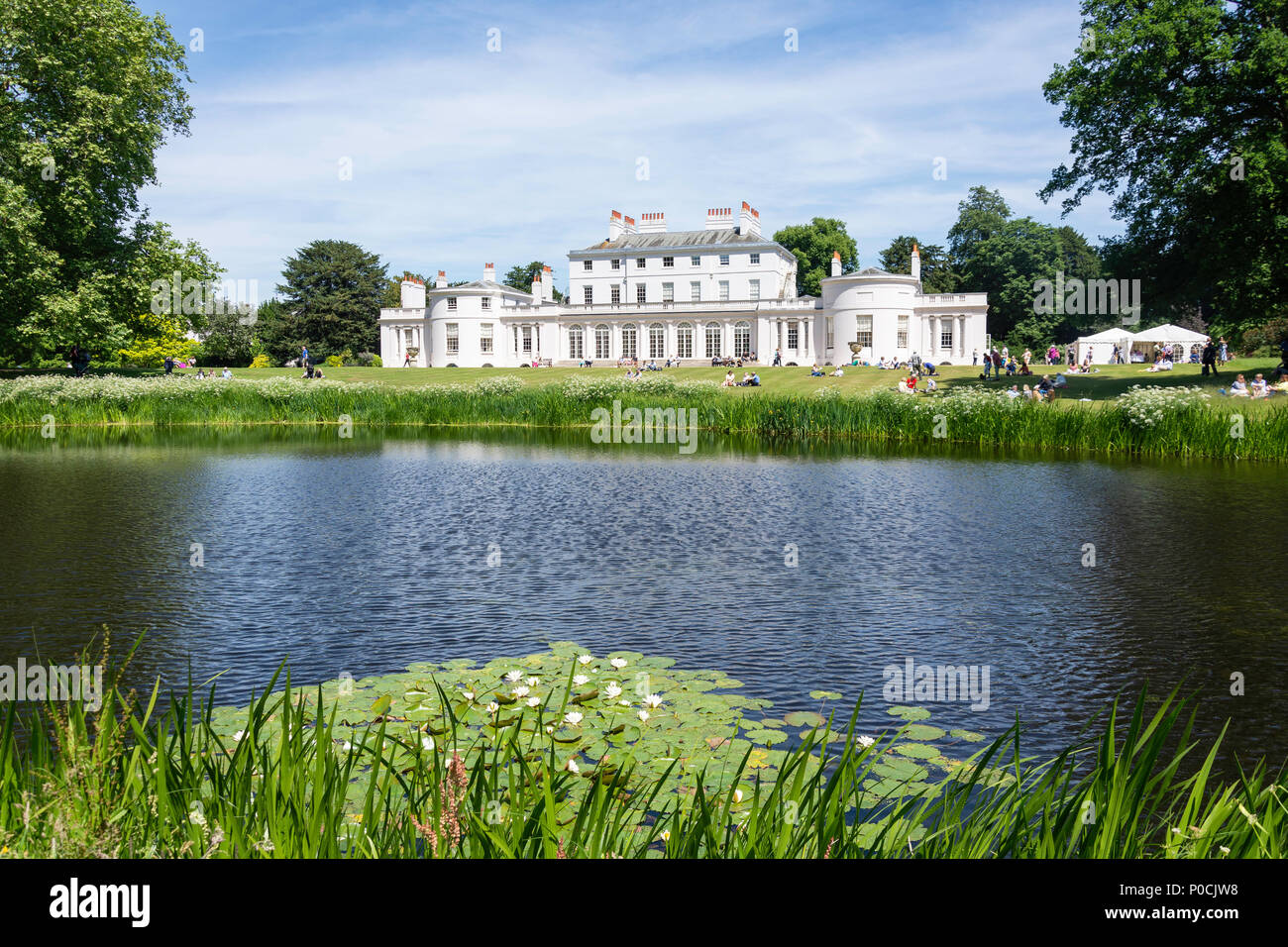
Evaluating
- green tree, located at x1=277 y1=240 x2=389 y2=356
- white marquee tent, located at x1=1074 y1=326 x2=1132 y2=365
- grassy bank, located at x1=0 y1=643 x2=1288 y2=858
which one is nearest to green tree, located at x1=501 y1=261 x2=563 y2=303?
green tree, located at x1=277 y1=240 x2=389 y2=356

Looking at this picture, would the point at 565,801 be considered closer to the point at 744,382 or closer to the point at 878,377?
the point at 744,382

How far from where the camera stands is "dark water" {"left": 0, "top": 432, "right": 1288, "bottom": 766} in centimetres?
901

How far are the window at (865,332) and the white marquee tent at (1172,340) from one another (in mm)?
18082

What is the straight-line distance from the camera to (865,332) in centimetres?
7119

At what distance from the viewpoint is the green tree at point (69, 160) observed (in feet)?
129

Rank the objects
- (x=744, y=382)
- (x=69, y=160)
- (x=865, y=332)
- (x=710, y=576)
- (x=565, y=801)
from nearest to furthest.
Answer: (x=565, y=801) → (x=710, y=576) → (x=69, y=160) → (x=744, y=382) → (x=865, y=332)

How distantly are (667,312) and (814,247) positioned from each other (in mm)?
25871

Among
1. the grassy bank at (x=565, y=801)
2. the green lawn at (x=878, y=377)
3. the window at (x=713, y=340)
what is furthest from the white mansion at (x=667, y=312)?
the grassy bank at (x=565, y=801)

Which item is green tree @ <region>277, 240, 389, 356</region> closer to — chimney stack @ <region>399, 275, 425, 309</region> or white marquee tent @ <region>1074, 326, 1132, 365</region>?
chimney stack @ <region>399, 275, 425, 309</region>

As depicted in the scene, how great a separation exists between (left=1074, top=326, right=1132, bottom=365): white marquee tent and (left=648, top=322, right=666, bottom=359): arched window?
105 feet

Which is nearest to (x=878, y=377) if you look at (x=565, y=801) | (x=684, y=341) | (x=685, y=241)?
(x=684, y=341)

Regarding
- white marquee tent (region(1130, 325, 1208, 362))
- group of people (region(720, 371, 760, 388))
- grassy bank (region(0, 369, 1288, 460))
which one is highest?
white marquee tent (region(1130, 325, 1208, 362))

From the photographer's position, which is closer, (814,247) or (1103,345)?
(1103,345)
